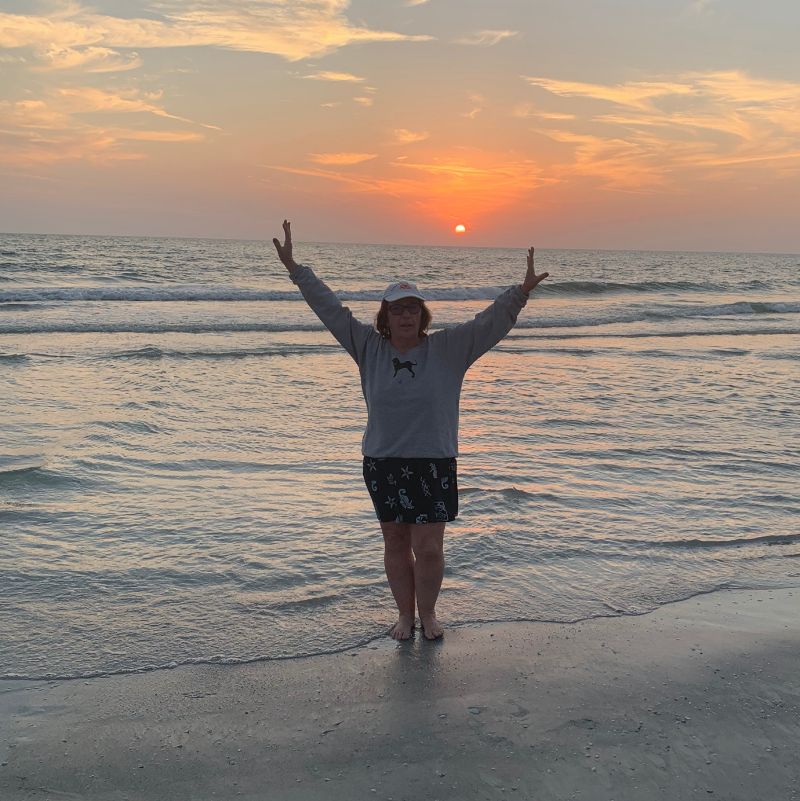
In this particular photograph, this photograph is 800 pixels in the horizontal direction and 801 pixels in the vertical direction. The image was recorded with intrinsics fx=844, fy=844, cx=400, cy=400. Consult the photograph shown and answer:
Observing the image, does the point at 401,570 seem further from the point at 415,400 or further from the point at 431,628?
the point at 415,400

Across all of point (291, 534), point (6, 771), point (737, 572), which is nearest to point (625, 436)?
point (737, 572)

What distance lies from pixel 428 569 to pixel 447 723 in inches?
37.4

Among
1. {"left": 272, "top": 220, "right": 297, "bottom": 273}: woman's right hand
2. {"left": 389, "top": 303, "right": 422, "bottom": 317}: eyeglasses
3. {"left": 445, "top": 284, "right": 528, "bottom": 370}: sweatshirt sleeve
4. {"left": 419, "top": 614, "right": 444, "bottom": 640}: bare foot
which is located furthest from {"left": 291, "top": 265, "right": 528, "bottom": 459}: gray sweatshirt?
{"left": 419, "top": 614, "right": 444, "bottom": 640}: bare foot

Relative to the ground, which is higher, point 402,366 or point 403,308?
point 403,308

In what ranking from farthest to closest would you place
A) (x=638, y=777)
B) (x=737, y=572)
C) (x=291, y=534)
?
(x=291, y=534), (x=737, y=572), (x=638, y=777)

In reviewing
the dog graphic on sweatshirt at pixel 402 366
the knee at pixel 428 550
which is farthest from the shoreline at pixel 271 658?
the dog graphic on sweatshirt at pixel 402 366

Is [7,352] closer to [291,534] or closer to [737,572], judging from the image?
[291,534]

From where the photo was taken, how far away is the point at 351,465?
7672mm

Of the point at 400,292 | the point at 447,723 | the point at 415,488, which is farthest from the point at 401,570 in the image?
the point at 400,292

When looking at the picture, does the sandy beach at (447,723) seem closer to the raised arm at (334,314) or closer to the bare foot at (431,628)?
the bare foot at (431,628)

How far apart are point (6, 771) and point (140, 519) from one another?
10.1 feet

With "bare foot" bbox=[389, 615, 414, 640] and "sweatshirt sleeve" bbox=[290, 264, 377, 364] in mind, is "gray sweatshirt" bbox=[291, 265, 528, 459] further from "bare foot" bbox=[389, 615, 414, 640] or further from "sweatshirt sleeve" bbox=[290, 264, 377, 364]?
"bare foot" bbox=[389, 615, 414, 640]

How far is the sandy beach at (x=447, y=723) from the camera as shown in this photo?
2.88m

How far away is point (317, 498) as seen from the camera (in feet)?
21.5
